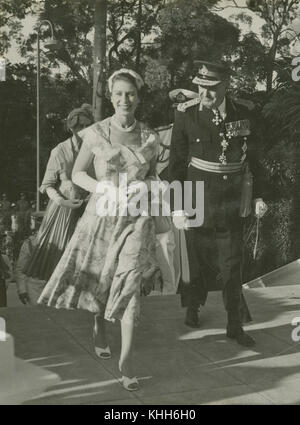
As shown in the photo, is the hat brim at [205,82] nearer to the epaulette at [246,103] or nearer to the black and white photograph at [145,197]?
the black and white photograph at [145,197]

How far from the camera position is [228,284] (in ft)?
15.9

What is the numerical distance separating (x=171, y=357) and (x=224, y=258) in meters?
0.77

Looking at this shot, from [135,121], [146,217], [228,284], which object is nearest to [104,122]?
[135,121]

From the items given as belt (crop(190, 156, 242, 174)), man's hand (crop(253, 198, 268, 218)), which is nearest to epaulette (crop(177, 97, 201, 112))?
belt (crop(190, 156, 242, 174))

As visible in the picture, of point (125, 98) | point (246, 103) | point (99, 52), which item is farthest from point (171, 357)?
point (99, 52)

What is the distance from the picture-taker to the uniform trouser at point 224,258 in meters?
4.82

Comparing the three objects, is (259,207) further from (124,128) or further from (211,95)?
(124,128)

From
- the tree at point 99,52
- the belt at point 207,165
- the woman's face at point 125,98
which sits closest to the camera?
the woman's face at point 125,98

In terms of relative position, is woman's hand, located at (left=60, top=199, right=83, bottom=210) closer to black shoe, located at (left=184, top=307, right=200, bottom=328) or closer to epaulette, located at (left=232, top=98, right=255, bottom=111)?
black shoe, located at (left=184, top=307, right=200, bottom=328)

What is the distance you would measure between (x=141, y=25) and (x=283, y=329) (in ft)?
7.49

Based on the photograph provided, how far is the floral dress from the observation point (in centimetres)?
413

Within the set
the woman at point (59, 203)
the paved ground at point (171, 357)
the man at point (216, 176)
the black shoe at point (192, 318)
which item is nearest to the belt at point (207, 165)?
the man at point (216, 176)

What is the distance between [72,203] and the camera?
4547 mm

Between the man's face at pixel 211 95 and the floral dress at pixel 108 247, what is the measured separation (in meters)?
0.53
